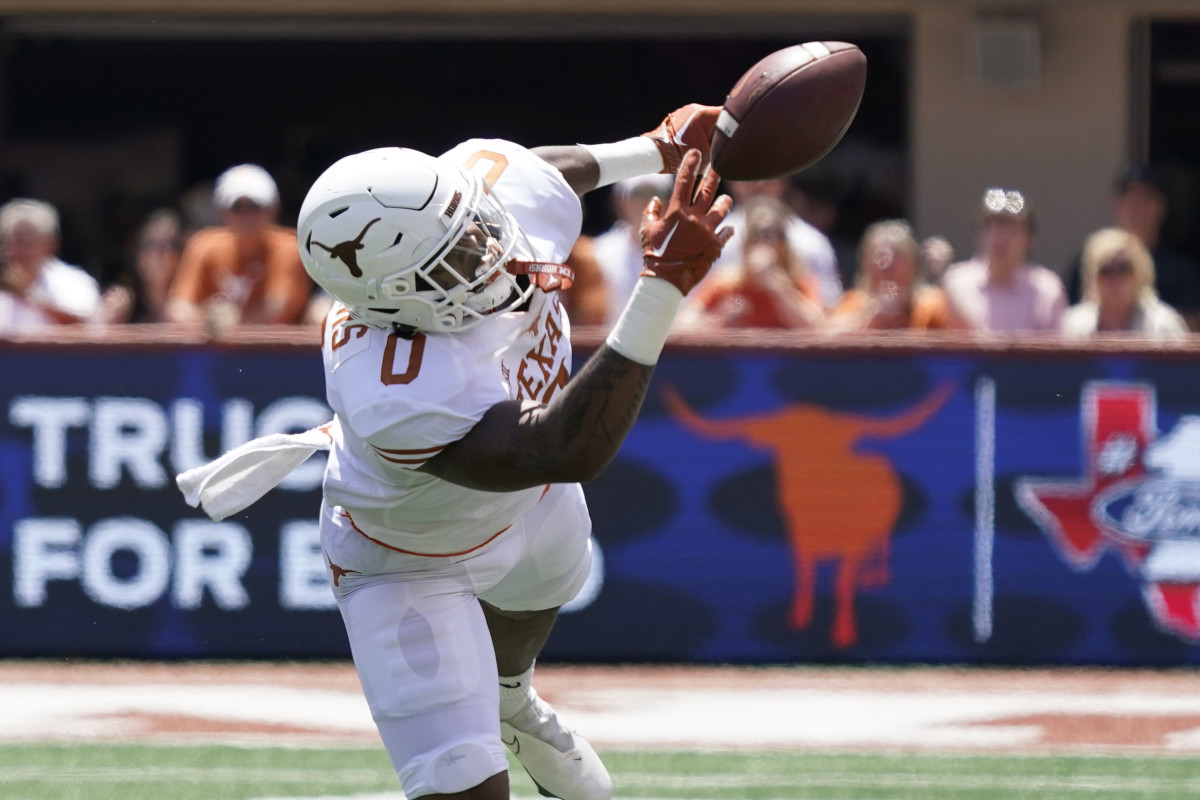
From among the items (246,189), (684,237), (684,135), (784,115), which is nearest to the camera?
(684,237)

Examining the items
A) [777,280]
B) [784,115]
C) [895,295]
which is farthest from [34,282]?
[784,115]

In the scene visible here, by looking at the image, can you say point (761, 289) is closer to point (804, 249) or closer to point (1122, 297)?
point (804, 249)

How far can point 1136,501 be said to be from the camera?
23.4 feet

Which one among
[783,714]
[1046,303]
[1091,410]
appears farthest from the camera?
[1046,303]

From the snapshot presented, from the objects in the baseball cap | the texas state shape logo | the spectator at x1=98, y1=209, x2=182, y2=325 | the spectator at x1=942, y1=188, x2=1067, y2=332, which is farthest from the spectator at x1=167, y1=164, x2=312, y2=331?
the texas state shape logo

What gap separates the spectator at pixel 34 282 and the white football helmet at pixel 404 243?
14.5ft

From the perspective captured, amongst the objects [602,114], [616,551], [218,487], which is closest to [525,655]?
[218,487]

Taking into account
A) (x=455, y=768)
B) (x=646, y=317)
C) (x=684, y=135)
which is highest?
(x=684, y=135)

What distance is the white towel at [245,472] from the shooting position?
4391 millimetres

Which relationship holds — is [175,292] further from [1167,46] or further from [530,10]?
[1167,46]

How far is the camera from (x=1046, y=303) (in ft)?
25.1

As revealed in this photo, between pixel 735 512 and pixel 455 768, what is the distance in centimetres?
353

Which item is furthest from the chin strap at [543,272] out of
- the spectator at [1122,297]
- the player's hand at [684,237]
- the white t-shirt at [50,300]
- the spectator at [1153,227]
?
the spectator at [1153,227]

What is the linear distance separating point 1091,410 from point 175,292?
155 inches
